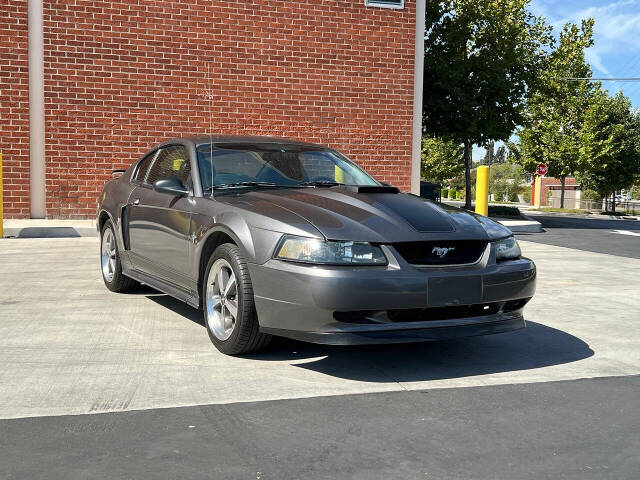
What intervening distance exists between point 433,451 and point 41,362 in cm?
269

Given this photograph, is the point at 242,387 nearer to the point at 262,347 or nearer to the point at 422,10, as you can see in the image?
the point at 262,347

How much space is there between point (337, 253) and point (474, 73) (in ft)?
76.6

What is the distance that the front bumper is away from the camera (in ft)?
14.3

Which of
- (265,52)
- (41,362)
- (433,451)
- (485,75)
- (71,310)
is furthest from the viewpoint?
(485,75)

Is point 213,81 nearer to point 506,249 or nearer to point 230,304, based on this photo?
point 230,304

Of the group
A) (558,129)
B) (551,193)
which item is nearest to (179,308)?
(558,129)

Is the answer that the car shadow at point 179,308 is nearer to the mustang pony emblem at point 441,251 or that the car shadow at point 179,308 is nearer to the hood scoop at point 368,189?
the hood scoop at point 368,189

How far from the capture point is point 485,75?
25.5m

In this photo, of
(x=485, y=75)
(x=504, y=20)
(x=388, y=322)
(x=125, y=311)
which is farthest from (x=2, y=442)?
(x=504, y=20)

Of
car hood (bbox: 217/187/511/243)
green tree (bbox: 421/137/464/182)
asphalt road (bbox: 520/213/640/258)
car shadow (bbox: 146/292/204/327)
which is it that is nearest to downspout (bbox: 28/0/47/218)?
car shadow (bbox: 146/292/204/327)

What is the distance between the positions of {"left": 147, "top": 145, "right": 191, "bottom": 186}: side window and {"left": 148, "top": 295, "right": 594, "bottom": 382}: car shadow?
1.57 meters

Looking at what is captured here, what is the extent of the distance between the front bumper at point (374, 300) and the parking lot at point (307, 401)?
0.98 ft

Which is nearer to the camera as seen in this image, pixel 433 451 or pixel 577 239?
pixel 433 451

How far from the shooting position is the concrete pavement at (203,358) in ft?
13.9
